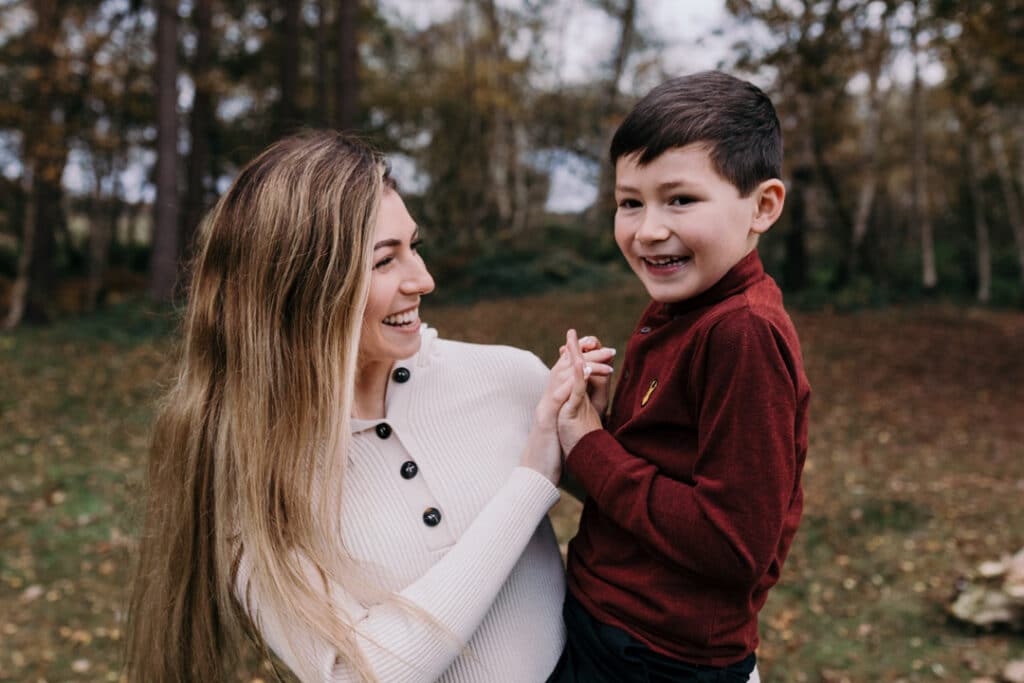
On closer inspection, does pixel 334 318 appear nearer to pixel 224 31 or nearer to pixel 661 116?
pixel 661 116

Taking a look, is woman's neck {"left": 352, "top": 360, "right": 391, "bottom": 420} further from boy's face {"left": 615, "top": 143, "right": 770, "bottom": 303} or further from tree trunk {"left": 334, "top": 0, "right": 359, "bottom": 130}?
tree trunk {"left": 334, "top": 0, "right": 359, "bottom": 130}

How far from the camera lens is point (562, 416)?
1713 millimetres

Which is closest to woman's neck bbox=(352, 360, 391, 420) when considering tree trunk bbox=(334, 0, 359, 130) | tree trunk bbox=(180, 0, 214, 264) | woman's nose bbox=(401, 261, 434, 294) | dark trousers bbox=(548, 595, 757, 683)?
woman's nose bbox=(401, 261, 434, 294)

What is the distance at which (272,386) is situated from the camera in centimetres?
176

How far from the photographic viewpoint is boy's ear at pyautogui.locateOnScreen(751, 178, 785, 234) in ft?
5.28

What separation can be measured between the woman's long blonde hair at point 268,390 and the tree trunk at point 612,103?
59.1ft

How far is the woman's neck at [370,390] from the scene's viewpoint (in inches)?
75.9

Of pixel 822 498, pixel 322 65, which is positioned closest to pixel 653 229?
pixel 822 498

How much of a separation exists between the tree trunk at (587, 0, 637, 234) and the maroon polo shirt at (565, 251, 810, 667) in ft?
59.4

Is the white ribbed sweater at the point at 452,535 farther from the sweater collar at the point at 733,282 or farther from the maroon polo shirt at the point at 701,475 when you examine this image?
the sweater collar at the point at 733,282

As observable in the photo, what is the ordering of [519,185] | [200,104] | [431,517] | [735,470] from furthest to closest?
[519,185]
[200,104]
[431,517]
[735,470]

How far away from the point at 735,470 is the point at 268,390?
3.35ft

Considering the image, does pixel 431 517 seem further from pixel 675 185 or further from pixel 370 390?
pixel 675 185

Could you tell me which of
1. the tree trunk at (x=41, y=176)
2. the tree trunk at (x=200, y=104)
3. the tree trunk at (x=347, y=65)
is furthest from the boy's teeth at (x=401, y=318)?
the tree trunk at (x=200, y=104)
